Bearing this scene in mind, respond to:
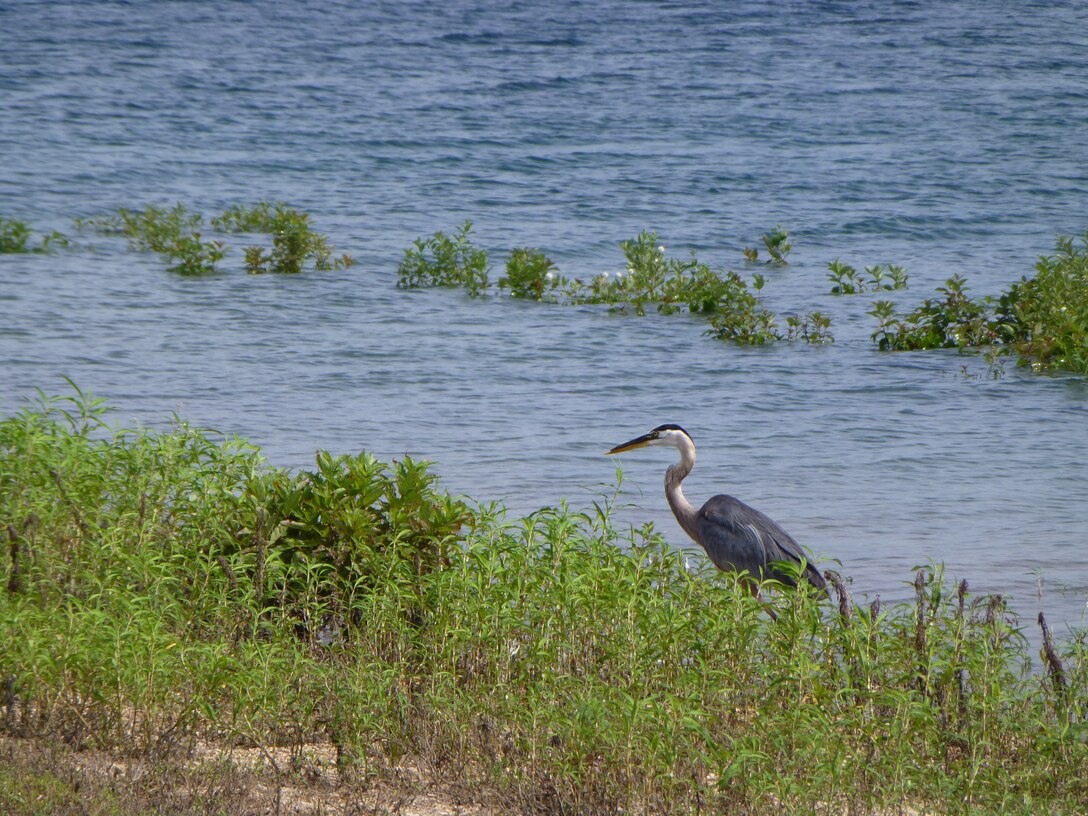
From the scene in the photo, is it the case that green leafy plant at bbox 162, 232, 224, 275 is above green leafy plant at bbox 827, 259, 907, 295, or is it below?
below

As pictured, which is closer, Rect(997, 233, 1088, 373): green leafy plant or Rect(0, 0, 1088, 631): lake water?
Rect(0, 0, 1088, 631): lake water

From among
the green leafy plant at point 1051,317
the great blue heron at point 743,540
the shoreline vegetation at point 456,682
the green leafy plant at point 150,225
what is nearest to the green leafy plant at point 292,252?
the green leafy plant at point 150,225

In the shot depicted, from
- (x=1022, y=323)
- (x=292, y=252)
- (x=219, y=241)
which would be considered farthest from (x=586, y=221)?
(x=1022, y=323)

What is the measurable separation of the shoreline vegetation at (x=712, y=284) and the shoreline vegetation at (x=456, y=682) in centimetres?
771

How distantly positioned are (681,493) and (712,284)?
274 inches

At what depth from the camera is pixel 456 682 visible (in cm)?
506

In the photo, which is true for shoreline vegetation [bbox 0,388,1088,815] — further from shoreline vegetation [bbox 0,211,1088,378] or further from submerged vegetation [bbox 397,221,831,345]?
submerged vegetation [bbox 397,221,831,345]

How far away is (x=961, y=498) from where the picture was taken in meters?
8.73

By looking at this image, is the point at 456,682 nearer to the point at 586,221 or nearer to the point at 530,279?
the point at 530,279

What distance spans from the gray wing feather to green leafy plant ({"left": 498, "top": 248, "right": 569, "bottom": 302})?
8273 millimetres

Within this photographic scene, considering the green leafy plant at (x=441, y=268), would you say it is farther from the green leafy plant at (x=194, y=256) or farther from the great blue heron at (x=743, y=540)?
the great blue heron at (x=743, y=540)

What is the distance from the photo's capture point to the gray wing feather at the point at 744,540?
6688mm

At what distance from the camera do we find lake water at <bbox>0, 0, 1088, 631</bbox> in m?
9.31

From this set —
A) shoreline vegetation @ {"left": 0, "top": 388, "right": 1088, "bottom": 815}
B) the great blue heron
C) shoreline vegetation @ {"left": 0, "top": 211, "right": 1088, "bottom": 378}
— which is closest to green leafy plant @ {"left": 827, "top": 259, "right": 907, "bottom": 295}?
shoreline vegetation @ {"left": 0, "top": 211, "right": 1088, "bottom": 378}
